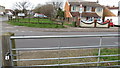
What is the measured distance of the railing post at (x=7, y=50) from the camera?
247 cm

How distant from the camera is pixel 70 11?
35906mm

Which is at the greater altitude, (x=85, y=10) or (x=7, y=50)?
(x=85, y=10)

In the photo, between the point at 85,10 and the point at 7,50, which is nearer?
the point at 7,50

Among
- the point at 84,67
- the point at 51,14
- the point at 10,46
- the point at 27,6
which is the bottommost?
Result: the point at 84,67

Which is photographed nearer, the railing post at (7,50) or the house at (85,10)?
the railing post at (7,50)

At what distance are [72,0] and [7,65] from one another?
38231mm

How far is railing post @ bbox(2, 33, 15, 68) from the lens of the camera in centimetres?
247

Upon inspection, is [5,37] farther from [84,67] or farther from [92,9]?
[92,9]

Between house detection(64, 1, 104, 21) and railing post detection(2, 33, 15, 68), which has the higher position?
house detection(64, 1, 104, 21)

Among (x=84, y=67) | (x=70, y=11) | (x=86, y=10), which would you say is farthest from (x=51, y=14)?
(x=84, y=67)

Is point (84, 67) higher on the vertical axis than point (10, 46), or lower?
lower

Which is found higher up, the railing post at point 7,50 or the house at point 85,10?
the house at point 85,10

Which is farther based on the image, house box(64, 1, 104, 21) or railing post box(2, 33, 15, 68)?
house box(64, 1, 104, 21)

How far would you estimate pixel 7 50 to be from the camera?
2531 millimetres
